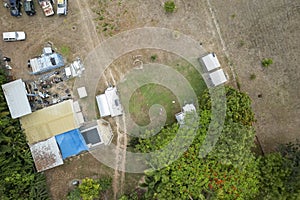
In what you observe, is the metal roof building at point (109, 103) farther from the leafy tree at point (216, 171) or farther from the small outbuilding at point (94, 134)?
the leafy tree at point (216, 171)

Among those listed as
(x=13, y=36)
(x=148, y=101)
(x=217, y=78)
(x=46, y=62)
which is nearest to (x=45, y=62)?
(x=46, y=62)

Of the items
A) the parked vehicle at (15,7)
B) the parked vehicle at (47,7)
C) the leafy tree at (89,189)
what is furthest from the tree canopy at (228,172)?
the parked vehicle at (15,7)

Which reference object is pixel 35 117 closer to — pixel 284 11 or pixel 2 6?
pixel 2 6

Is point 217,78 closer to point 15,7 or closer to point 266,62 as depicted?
point 266,62

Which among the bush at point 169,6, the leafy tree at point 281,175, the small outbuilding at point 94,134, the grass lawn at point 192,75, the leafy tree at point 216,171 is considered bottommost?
the leafy tree at point 281,175

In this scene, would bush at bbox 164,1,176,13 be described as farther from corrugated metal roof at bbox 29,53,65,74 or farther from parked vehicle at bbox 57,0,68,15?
corrugated metal roof at bbox 29,53,65,74

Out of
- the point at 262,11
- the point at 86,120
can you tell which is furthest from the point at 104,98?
the point at 262,11
